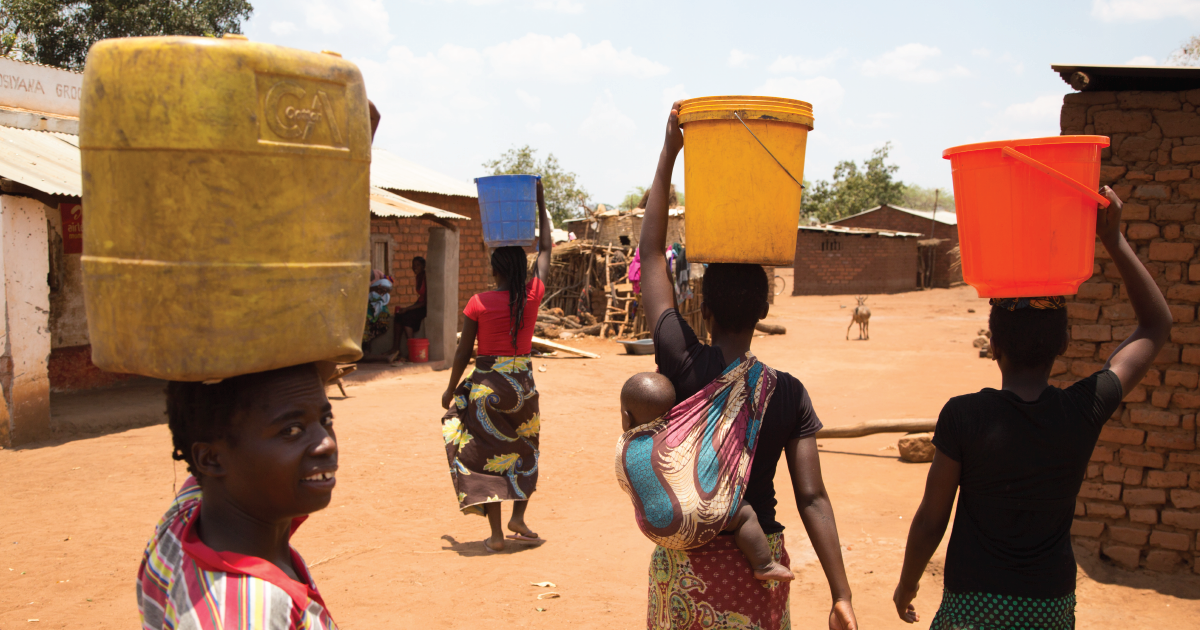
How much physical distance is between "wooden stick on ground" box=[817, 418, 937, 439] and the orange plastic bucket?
534 cm

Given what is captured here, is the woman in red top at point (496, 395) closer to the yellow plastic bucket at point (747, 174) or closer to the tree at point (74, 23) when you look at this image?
the yellow plastic bucket at point (747, 174)

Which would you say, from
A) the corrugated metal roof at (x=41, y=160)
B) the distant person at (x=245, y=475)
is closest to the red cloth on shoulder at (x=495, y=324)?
the distant person at (x=245, y=475)

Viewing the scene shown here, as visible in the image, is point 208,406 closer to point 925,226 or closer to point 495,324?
point 495,324

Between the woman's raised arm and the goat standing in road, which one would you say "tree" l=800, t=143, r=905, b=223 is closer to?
the goat standing in road

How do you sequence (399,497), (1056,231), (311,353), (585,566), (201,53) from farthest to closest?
(399,497), (585,566), (1056,231), (311,353), (201,53)

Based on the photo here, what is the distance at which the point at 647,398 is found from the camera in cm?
192

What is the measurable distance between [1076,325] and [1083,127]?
3.62 ft

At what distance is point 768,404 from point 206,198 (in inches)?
55.4

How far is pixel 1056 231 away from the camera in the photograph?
2004mm

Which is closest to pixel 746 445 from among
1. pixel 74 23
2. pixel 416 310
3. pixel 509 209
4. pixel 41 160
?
pixel 509 209

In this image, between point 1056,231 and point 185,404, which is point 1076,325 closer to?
point 1056,231

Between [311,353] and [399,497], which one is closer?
[311,353]

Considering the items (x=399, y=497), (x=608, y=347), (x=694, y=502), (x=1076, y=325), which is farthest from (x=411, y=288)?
(x=694, y=502)

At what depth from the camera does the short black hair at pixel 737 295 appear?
2.08 meters
